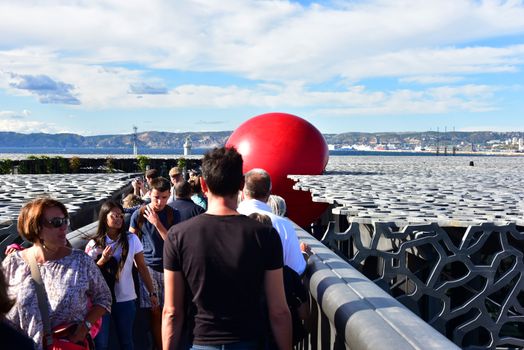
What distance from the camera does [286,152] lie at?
51.3 ft

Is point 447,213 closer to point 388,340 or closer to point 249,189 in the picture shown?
point 249,189

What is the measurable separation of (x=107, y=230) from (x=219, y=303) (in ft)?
7.87

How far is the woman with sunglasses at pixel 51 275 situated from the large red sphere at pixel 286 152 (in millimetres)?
11359

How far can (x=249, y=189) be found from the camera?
15.0 ft

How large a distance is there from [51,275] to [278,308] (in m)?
1.39

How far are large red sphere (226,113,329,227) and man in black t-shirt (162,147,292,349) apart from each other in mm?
11711

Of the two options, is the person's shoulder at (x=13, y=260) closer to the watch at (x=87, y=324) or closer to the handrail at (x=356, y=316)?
the watch at (x=87, y=324)

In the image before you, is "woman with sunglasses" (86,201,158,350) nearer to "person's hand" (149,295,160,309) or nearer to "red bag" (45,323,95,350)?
"person's hand" (149,295,160,309)

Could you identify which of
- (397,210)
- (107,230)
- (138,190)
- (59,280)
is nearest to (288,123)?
(138,190)

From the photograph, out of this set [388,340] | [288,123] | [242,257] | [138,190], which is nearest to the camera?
[388,340]

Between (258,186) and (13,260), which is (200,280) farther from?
(258,186)

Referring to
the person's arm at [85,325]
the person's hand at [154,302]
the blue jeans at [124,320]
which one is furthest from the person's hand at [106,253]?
the person's arm at [85,325]

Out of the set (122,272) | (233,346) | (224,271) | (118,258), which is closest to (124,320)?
(122,272)

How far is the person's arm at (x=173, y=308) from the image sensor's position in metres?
3.20
